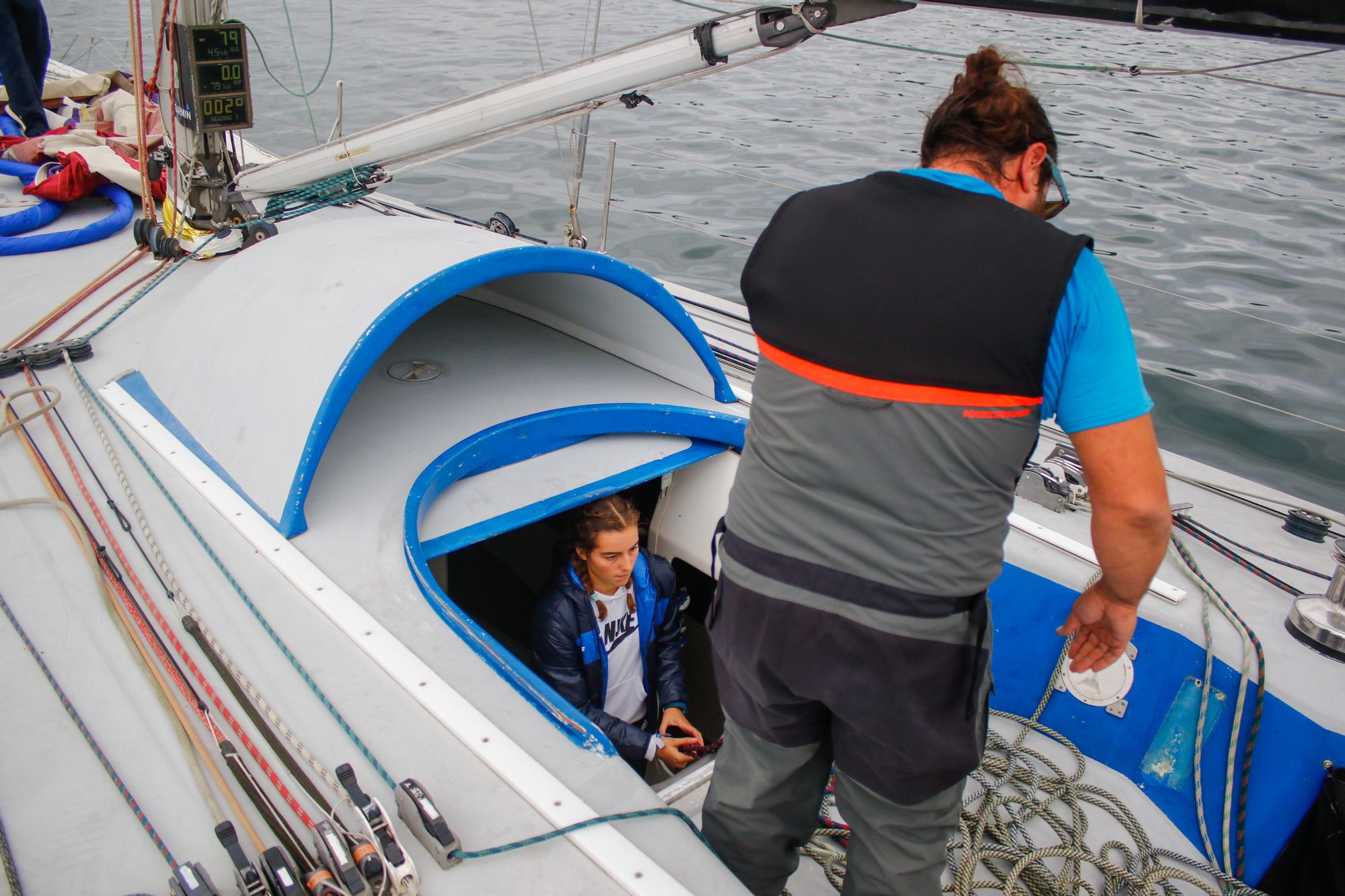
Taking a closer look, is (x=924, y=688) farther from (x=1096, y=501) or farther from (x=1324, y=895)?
(x=1324, y=895)

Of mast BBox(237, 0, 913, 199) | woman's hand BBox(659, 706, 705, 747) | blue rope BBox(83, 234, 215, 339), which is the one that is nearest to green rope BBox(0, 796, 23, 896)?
woman's hand BBox(659, 706, 705, 747)

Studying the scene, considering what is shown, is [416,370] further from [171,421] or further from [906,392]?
[906,392]

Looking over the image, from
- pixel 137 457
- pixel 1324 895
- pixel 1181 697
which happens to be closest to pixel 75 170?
pixel 137 457

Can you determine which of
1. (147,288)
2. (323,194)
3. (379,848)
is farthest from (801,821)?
(147,288)

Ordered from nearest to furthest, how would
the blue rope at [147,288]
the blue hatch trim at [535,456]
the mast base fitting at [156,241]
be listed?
the blue hatch trim at [535,456], the blue rope at [147,288], the mast base fitting at [156,241]

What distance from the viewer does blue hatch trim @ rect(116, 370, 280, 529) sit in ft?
6.36

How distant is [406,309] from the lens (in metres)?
1.87

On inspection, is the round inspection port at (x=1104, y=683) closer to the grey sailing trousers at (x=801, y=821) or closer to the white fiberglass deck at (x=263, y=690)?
the grey sailing trousers at (x=801, y=821)

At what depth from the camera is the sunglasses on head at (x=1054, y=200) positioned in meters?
1.35

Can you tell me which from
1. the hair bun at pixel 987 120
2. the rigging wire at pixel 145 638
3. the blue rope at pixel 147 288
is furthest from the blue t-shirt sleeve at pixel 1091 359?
the blue rope at pixel 147 288

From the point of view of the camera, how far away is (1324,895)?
6.03 ft

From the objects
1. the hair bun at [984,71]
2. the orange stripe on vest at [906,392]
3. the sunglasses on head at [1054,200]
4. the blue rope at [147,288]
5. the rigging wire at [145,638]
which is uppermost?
the hair bun at [984,71]

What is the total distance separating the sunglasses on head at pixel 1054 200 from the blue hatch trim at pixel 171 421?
59.5 inches

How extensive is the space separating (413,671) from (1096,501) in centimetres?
109
